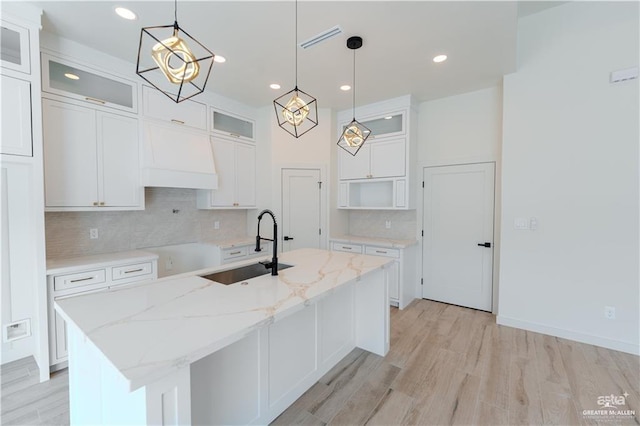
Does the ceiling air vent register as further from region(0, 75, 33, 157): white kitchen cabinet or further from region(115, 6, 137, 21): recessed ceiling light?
region(0, 75, 33, 157): white kitchen cabinet

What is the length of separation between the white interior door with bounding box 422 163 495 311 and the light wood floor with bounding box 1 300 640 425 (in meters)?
0.95

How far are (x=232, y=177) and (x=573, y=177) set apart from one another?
4244 mm

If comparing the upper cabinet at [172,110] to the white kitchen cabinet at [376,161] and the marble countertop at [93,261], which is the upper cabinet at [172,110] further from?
the white kitchen cabinet at [376,161]

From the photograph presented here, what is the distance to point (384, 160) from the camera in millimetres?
4203

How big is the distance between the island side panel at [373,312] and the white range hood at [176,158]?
2.44 m

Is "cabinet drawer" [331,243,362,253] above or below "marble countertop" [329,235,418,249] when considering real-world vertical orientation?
below

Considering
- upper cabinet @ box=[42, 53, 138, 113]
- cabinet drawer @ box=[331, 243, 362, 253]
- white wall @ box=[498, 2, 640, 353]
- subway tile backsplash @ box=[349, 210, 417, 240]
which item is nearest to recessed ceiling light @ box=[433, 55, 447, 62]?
white wall @ box=[498, 2, 640, 353]

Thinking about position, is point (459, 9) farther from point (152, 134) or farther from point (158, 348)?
point (152, 134)

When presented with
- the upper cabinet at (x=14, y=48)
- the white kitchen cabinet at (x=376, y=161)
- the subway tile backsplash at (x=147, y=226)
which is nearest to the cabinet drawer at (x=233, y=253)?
the subway tile backsplash at (x=147, y=226)

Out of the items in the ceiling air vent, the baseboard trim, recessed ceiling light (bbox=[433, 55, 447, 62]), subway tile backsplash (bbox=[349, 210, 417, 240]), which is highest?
recessed ceiling light (bbox=[433, 55, 447, 62])

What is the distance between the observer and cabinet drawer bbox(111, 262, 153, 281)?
8.93 ft

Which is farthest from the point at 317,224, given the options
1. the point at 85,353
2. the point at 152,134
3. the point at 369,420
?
the point at 85,353

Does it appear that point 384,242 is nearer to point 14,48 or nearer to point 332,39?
point 332,39

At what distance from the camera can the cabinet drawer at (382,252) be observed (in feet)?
12.9
